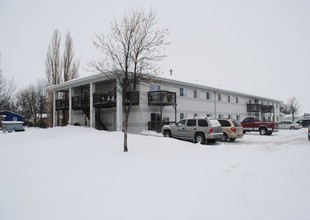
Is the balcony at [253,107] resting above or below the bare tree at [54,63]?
below

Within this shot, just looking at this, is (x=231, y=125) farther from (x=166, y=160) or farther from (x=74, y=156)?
(x=74, y=156)

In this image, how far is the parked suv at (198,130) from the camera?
16.0 meters

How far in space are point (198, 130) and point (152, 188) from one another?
10.9 m

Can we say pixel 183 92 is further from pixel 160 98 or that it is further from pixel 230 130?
pixel 230 130

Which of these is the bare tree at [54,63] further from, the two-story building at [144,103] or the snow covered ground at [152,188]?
the snow covered ground at [152,188]

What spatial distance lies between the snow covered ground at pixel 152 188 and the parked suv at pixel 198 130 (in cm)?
583

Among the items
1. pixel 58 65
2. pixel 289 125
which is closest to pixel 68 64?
pixel 58 65

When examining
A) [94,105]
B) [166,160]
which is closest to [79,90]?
[94,105]

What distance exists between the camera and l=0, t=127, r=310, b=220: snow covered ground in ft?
14.8

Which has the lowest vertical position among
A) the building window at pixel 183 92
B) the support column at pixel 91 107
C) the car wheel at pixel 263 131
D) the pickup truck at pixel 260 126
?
the car wheel at pixel 263 131

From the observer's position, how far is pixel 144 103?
74.2 feet

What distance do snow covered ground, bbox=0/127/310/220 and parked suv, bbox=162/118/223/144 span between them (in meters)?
5.83

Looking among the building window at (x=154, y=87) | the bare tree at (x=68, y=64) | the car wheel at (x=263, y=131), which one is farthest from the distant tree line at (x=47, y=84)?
the car wheel at (x=263, y=131)

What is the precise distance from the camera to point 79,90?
30297mm
